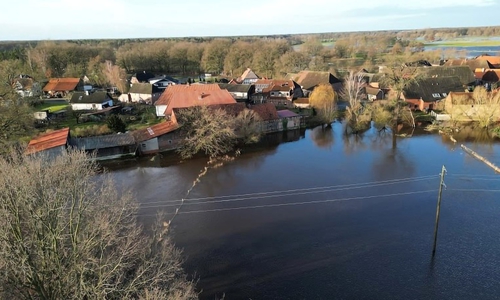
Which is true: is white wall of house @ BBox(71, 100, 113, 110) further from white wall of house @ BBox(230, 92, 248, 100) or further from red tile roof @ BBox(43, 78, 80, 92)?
white wall of house @ BBox(230, 92, 248, 100)

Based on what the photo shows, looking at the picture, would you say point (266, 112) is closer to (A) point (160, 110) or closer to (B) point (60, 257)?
(A) point (160, 110)

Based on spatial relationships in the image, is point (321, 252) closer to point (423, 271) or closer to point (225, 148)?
point (423, 271)

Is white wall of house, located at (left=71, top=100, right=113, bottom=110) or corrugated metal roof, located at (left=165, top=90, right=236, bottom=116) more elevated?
corrugated metal roof, located at (left=165, top=90, right=236, bottom=116)

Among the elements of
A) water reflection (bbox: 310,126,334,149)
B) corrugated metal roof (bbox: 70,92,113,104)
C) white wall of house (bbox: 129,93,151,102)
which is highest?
corrugated metal roof (bbox: 70,92,113,104)

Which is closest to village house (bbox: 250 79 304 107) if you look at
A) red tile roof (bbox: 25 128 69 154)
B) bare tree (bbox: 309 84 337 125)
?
bare tree (bbox: 309 84 337 125)

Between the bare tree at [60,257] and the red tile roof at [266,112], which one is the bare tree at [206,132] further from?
the bare tree at [60,257]

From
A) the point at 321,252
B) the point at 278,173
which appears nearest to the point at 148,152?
the point at 278,173
